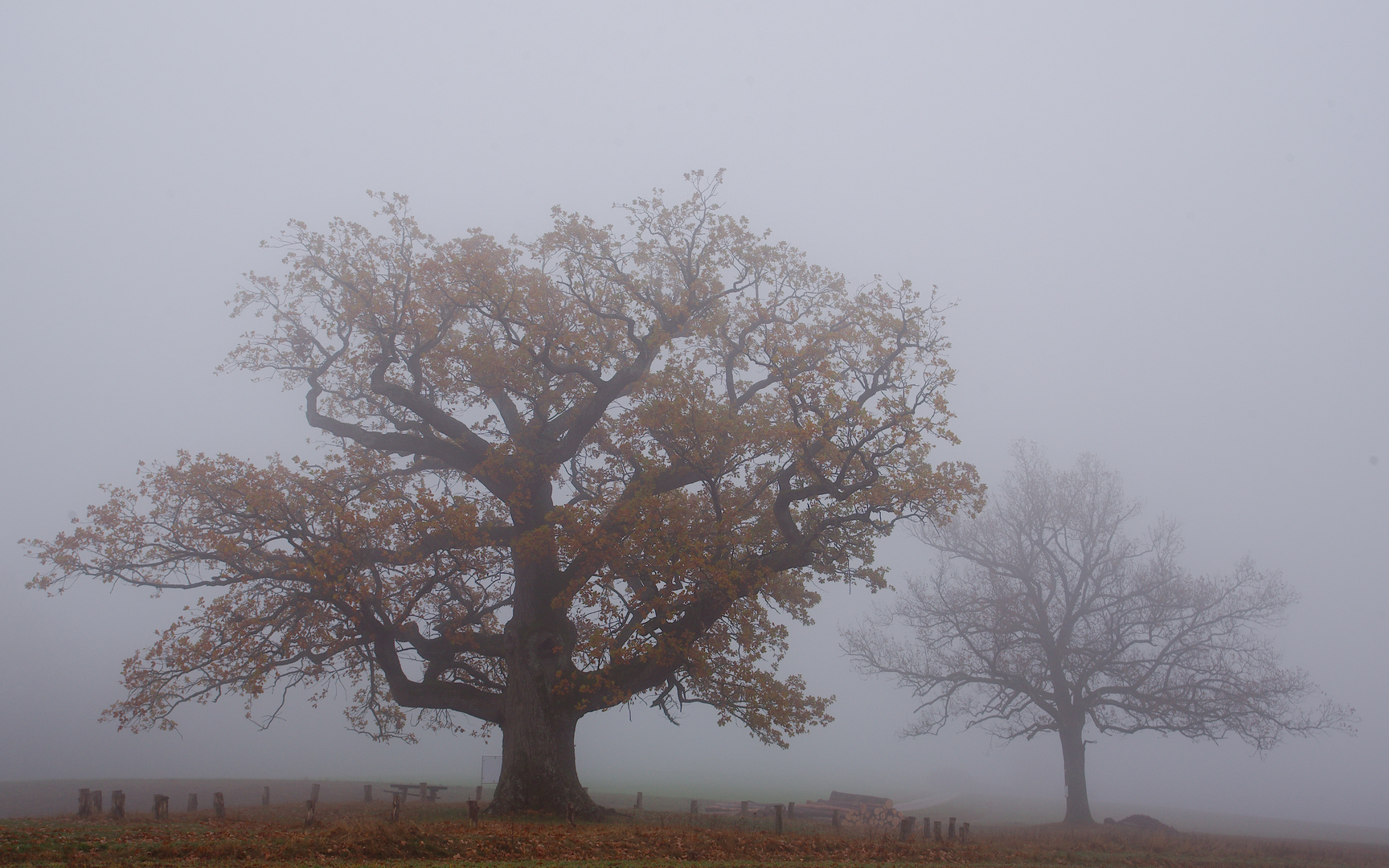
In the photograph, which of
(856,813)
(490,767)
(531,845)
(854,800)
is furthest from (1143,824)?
(490,767)

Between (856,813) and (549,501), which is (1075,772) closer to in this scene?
(856,813)

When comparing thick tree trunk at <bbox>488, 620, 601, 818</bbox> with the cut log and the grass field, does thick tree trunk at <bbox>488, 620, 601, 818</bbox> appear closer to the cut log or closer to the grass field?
the grass field

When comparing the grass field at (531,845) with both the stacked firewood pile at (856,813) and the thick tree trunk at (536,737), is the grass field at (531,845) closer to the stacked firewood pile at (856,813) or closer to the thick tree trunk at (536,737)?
the thick tree trunk at (536,737)

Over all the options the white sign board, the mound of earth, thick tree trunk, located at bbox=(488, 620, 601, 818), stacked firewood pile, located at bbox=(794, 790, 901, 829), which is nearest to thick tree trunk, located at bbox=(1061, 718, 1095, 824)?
the mound of earth

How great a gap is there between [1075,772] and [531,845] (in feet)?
76.6

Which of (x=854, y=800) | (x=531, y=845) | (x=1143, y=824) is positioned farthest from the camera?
(x=854, y=800)

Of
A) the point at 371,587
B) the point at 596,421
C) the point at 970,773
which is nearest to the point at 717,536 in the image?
the point at 596,421

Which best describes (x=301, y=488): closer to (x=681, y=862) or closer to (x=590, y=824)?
(x=590, y=824)

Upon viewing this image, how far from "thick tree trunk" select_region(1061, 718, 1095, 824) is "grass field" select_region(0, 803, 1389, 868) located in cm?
663

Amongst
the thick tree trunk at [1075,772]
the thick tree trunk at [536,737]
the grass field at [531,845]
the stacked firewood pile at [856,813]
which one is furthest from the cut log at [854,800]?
the thick tree trunk at [536,737]

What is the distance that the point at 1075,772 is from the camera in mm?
28281

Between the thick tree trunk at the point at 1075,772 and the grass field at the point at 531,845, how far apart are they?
6629 mm

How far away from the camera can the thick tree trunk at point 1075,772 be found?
27.4 meters

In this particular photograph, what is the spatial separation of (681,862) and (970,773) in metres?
76.4
